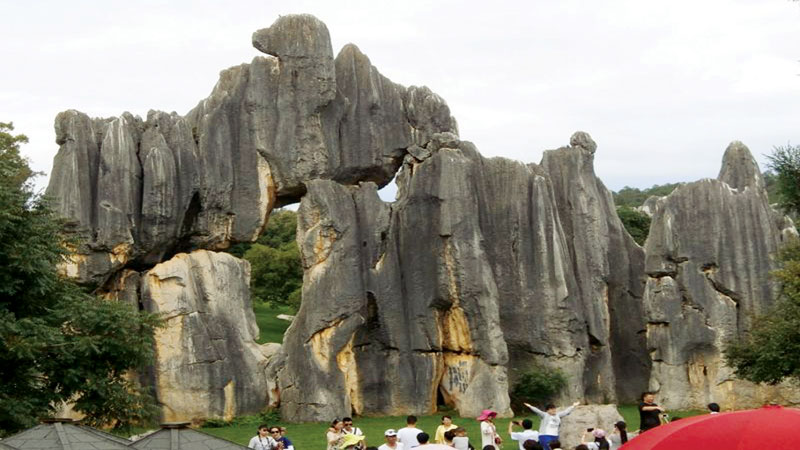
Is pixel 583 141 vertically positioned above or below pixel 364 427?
above

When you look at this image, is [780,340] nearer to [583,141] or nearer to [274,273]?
[583,141]

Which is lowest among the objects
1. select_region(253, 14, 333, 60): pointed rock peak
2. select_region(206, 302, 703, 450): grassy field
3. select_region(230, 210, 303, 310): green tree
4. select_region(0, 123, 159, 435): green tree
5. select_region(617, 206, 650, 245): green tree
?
select_region(206, 302, 703, 450): grassy field

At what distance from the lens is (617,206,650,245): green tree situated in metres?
53.7

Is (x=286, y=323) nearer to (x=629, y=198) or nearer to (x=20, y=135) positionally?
(x=20, y=135)

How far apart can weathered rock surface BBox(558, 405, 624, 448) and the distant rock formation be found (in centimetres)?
923

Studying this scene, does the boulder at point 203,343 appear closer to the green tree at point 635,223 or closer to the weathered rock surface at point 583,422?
the weathered rock surface at point 583,422

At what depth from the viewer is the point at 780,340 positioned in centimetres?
2653

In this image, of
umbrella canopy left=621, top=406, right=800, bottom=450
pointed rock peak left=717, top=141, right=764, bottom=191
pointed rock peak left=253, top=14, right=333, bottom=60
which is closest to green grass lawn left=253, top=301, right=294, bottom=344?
pointed rock peak left=253, top=14, right=333, bottom=60

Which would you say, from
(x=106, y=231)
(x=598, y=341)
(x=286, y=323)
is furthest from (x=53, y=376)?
(x=286, y=323)

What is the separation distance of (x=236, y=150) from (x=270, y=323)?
63.1 ft

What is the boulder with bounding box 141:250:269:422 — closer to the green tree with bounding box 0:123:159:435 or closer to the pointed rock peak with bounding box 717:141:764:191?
the green tree with bounding box 0:123:159:435

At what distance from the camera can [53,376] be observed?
2195 cm

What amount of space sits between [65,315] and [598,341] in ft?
66.4

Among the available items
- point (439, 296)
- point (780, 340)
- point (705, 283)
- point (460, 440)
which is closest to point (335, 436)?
Answer: point (460, 440)
